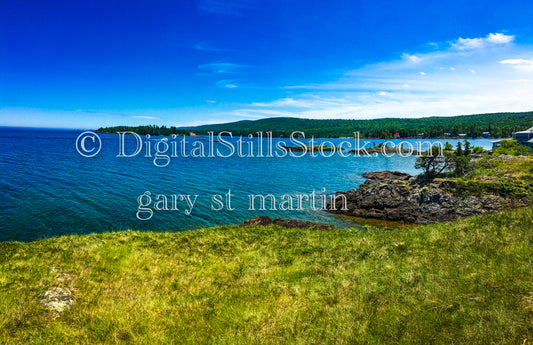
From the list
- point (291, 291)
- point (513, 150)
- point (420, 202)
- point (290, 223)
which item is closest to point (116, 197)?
point (290, 223)

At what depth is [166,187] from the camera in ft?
121

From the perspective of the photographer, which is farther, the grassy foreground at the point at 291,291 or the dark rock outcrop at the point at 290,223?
the dark rock outcrop at the point at 290,223

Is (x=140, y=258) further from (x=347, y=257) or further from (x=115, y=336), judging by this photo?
(x=347, y=257)

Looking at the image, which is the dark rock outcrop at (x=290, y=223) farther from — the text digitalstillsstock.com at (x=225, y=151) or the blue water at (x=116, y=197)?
the text digitalstillsstock.com at (x=225, y=151)

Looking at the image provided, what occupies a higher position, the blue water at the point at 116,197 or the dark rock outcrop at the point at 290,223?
the blue water at the point at 116,197

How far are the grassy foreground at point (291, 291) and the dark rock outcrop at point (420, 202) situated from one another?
15.5m

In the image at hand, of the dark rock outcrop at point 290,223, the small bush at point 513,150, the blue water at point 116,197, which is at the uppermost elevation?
the small bush at point 513,150

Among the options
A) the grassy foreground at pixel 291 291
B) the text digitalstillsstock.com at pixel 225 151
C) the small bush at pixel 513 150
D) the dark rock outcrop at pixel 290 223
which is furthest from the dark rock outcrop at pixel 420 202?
the small bush at pixel 513 150

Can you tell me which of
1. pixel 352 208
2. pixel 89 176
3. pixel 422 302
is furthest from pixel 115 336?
pixel 89 176

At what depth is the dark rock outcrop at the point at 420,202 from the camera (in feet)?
86.8

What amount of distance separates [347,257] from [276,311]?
5.59 m

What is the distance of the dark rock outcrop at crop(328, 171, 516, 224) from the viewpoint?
26453 mm

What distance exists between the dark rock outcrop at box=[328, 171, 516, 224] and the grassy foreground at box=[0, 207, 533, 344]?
51.0ft

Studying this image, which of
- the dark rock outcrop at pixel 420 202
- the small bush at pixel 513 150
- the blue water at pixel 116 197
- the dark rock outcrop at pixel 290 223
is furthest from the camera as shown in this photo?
the small bush at pixel 513 150
